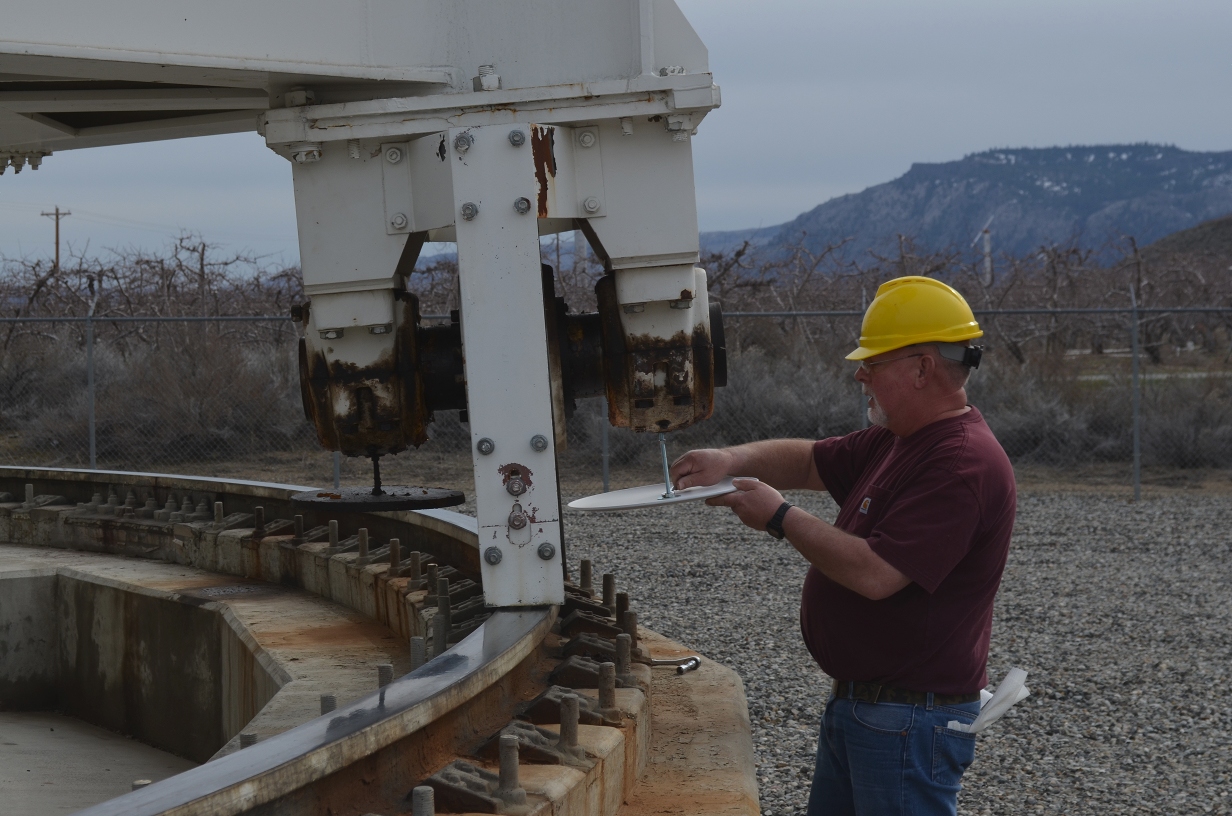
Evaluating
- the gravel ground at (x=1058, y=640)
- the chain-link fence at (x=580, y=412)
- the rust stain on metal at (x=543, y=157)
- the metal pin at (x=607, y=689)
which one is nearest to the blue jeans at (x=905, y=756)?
the metal pin at (x=607, y=689)

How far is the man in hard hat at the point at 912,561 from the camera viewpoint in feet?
9.32

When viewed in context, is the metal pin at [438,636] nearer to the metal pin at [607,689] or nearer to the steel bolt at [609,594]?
the steel bolt at [609,594]

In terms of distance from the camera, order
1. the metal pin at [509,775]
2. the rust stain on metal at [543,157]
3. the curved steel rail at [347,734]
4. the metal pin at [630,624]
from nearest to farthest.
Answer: the curved steel rail at [347,734], the metal pin at [509,775], the rust stain on metal at [543,157], the metal pin at [630,624]

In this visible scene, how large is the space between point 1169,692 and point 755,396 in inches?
420

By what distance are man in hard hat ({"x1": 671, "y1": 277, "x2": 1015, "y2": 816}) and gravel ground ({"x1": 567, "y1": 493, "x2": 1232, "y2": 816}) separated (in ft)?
7.42

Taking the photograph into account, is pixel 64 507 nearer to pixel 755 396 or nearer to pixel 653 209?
pixel 653 209

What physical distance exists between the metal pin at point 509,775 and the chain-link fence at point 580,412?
43.7ft

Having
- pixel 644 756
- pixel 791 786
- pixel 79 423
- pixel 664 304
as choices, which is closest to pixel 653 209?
pixel 664 304

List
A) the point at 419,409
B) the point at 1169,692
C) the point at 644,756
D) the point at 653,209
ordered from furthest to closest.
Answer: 1. the point at 1169,692
2. the point at 419,409
3. the point at 653,209
4. the point at 644,756

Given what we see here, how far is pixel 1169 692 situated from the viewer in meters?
6.82

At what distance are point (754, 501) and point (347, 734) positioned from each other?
1.13 m

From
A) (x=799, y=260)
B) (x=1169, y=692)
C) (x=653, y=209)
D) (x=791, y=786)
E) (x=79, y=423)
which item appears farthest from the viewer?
(x=799, y=260)

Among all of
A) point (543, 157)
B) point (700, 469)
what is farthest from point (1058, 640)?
point (543, 157)

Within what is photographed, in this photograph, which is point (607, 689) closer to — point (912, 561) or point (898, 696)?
point (898, 696)
